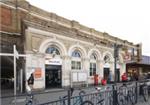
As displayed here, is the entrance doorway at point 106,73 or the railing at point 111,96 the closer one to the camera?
the railing at point 111,96

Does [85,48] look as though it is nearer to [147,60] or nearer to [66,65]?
[66,65]

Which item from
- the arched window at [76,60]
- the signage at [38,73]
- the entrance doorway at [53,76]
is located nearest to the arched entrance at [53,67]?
the entrance doorway at [53,76]

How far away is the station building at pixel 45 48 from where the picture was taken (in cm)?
2566

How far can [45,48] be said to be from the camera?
1075 inches

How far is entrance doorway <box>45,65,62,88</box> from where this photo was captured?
28.6 meters

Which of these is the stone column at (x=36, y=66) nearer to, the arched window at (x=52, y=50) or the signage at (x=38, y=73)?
the signage at (x=38, y=73)

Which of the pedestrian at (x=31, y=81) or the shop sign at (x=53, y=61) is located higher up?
the shop sign at (x=53, y=61)

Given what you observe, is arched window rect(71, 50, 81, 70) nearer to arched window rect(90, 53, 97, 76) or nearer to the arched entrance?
the arched entrance

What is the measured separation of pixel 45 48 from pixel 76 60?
656 centimetres

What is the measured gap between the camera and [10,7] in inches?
1057

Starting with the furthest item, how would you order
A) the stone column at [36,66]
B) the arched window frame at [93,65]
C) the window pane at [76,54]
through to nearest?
the arched window frame at [93,65]
the window pane at [76,54]
the stone column at [36,66]

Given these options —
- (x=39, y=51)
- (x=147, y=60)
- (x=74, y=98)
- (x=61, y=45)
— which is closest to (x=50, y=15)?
(x=61, y=45)

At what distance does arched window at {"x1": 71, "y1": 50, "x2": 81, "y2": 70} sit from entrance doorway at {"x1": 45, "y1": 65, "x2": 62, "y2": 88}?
7.96 ft

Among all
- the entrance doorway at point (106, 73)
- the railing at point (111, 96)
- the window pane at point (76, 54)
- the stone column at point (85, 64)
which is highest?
the window pane at point (76, 54)
